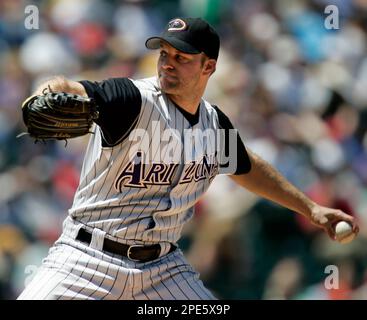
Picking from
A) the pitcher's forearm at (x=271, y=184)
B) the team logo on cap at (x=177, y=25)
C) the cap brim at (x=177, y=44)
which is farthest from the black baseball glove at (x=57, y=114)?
the pitcher's forearm at (x=271, y=184)

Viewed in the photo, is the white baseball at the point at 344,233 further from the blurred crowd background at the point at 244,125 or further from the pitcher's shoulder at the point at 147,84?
the blurred crowd background at the point at 244,125

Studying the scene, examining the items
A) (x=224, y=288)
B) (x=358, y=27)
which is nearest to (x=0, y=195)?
(x=224, y=288)

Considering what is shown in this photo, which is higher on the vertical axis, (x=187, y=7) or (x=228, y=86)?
(x=187, y=7)

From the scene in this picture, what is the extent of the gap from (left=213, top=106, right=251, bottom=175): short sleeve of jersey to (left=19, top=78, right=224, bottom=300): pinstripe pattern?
26 cm

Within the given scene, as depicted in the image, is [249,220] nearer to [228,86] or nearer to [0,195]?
[228,86]

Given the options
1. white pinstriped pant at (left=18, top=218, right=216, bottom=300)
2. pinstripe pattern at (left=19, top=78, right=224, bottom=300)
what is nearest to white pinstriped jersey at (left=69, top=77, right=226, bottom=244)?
pinstripe pattern at (left=19, top=78, right=224, bottom=300)

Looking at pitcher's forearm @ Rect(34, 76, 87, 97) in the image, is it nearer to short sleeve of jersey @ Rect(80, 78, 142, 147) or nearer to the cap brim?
short sleeve of jersey @ Rect(80, 78, 142, 147)

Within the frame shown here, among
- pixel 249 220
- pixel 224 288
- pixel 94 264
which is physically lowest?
pixel 224 288

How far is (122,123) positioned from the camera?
125 inches

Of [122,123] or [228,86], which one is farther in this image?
[228,86]

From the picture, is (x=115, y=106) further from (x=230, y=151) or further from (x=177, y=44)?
(x=230, y=151)

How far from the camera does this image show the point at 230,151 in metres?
3.67

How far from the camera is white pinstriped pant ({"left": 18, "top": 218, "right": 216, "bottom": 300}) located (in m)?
3.14

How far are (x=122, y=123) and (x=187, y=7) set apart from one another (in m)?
3.18
